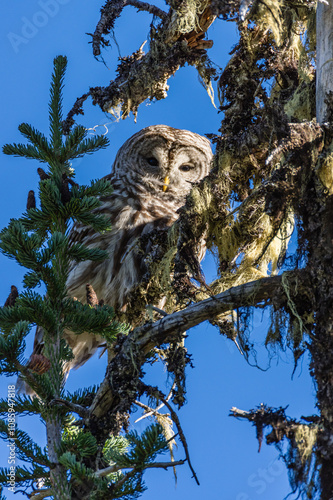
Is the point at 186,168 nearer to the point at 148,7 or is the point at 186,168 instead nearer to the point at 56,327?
the point at 148,7

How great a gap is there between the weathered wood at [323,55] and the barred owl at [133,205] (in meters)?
2.16

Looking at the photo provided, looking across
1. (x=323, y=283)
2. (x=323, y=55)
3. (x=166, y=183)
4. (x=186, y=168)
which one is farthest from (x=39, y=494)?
(x=186, y=168)

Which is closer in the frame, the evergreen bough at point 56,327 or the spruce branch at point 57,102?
the evergreen bough at point 56,327

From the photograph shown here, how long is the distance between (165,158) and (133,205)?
0.87 metres

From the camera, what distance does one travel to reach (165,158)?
5977 millimetres

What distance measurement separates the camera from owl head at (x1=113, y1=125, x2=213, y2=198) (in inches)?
228

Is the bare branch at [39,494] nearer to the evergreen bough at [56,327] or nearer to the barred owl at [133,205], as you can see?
the evergreen bough at [56,327]

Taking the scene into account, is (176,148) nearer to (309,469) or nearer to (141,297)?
(141,297)

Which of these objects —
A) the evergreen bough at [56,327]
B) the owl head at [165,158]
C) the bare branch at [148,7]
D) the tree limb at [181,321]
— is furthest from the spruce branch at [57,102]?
the owl head at [165,158]

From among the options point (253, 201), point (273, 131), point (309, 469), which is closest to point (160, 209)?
point (253, 201)

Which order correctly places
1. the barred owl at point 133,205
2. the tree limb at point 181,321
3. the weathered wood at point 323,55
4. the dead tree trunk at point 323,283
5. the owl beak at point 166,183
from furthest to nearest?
the owl beak at point 166,183
the barred owl at point 133,205
the weathered wood at point 323,55
the tree limb at point 181,321
the dead tree trunk at point 323,283

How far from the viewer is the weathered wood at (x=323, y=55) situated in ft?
9.78

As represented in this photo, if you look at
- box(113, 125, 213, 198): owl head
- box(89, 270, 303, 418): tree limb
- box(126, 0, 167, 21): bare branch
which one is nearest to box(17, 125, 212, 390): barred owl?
box(113, 125, 213, 198): owl head

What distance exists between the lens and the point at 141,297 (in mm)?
4652
